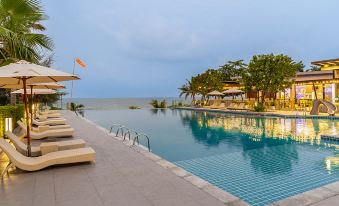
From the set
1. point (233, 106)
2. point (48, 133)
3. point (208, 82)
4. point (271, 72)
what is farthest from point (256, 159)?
point (208, 82)

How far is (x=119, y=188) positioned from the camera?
4973 millimetres

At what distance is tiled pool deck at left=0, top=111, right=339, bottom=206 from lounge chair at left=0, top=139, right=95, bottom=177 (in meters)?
0.14

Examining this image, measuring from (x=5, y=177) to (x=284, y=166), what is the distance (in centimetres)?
663

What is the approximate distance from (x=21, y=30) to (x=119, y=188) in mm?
5120

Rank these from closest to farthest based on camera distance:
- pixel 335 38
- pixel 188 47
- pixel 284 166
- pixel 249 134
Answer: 1. pixel 284 166
2. pixel 249 134
3. pixel 188 47
4. pixel 335 38

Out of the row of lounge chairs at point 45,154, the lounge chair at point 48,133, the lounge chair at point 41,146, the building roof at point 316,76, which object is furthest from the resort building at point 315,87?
the row of lounge chairs at point 45,154

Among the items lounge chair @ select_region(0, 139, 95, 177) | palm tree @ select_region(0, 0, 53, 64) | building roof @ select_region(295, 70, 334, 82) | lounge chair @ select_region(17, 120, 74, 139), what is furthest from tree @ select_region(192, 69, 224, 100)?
lounge chair @ select_region(0, 139, 95, 177)

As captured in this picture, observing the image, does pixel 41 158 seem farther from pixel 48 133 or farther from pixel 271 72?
pixel 271 72

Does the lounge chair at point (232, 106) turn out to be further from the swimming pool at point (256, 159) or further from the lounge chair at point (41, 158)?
the lounge chair at point (41, 158)

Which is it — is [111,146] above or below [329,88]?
below

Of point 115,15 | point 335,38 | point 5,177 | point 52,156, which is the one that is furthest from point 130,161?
point 335,38

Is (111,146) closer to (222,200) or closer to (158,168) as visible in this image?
(158,168)

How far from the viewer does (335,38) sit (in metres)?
146

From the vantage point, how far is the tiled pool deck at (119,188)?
442 centimetres
